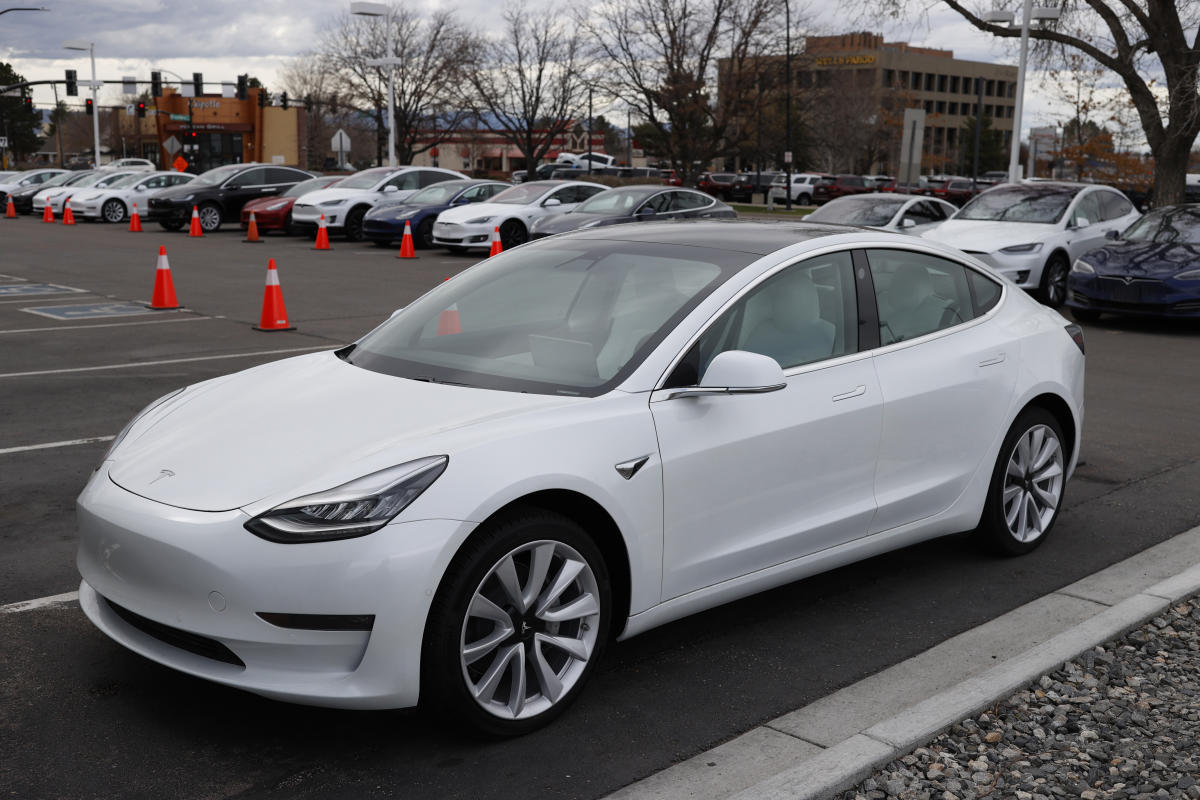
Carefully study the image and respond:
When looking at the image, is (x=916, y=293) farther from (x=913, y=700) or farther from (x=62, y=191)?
(x=62, y=191)

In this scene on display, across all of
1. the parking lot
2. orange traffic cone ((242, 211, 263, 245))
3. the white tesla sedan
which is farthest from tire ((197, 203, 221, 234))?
the white tesla sedan

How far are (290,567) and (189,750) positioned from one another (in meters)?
0.73

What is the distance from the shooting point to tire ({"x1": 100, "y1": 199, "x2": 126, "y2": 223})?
110 ft

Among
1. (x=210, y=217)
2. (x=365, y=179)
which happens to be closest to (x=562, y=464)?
(x=365, y=179)

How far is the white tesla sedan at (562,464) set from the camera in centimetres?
330

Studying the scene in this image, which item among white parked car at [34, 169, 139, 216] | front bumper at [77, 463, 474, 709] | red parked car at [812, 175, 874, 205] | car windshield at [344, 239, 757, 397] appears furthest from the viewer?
red parked car at [812, 175, 874, 205]

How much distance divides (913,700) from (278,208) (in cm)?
2643

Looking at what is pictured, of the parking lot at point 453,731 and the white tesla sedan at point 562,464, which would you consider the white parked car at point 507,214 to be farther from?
the white tesla sedan at point 562,464

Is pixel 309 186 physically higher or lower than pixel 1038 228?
higher

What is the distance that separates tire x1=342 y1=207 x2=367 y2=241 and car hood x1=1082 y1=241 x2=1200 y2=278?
17.0 m

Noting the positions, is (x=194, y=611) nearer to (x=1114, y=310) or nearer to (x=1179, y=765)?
(x=1179, y=765)

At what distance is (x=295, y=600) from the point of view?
323cm

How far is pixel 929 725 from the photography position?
3607 millimetres

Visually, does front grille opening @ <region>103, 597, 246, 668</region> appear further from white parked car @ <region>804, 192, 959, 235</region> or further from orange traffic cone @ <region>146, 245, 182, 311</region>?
white parked car @ <region>804, 192, 959, 235</region>
